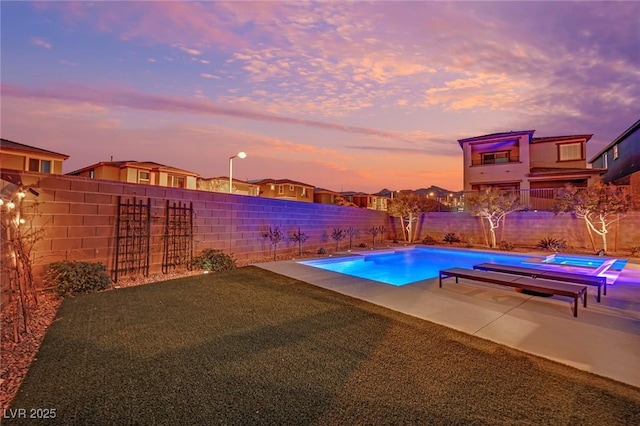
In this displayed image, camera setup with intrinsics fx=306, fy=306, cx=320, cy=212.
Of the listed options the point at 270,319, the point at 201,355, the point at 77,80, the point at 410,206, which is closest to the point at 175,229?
the point at 270,319

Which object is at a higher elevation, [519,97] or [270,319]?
[519,97]

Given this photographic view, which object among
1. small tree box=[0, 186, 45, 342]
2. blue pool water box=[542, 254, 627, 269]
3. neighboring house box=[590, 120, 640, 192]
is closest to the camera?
small tree box=[0, 186, 45, 342]

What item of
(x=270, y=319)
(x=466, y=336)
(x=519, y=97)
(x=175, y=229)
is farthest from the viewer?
(x=519, y=97)

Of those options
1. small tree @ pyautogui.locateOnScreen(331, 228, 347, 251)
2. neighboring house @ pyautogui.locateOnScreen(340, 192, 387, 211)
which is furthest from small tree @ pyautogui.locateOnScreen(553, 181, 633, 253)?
neighboring house @ pyautogui.locateOnScreen(340, 192, 387, 211)

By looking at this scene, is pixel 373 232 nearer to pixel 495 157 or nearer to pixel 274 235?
→ pixel 274 235

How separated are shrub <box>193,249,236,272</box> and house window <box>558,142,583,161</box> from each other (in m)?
23.7

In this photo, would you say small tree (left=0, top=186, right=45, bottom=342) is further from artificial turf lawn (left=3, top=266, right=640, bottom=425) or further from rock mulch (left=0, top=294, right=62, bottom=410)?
artificial turf lawn (left=3, top=266, right=640, bottom=425)

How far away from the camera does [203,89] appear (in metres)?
11.6

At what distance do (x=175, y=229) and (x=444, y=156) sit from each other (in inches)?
846

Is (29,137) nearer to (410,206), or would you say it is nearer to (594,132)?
(410,206)

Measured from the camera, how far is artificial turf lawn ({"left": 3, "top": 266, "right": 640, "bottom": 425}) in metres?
2.13

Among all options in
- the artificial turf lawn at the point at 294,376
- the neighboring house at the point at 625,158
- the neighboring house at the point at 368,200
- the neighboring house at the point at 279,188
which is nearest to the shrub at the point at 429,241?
the neighboring house at the point at 625,158

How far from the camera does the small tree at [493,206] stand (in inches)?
539

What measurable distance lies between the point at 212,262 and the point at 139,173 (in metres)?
15.4
